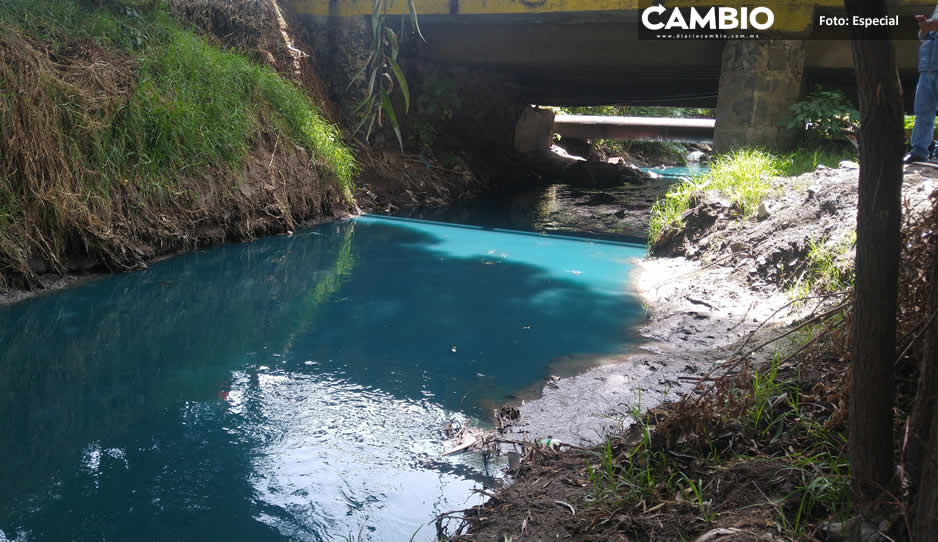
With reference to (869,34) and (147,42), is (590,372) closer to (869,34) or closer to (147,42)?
(869,34)

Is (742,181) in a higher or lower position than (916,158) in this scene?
lower

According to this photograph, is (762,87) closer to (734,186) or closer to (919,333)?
(734,186)

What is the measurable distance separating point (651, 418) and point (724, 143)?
736 cm

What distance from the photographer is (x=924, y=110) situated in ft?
19.3

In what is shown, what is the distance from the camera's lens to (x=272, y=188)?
8.26m

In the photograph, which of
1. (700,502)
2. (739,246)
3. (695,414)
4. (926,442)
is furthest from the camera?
(739,246)

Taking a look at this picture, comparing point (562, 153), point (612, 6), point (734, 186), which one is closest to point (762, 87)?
point (612, 6)

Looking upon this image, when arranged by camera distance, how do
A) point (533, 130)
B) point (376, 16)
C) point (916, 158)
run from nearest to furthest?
1. point (376, 16)
2. point (916, 158)
3. point (533, 130)

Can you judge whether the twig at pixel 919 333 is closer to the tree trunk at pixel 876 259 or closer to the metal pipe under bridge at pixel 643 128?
the tree trunk at pixel 876 259

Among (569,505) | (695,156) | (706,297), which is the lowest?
(569,505)

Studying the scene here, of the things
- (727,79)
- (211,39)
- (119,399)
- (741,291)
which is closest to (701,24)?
(727,79)

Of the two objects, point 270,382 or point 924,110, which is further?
point 924,110

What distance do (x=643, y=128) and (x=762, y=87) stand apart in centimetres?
884

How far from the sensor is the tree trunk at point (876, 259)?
6.28ft
